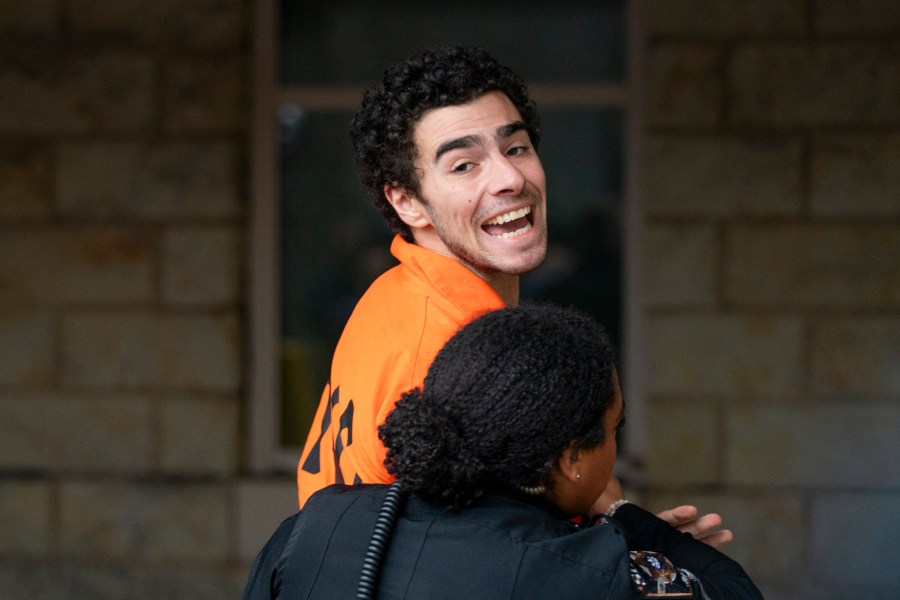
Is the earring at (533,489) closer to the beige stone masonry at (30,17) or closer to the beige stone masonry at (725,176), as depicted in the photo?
the beige stone masonry at (725,176)

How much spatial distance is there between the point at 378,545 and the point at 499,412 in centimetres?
26

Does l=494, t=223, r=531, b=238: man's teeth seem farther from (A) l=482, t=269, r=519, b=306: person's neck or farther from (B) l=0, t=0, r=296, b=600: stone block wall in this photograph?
(B) l=0, t=0, r=296, b=600: stone block wall

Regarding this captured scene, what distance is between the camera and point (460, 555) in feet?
5.46

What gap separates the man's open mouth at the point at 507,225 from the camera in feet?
6.92

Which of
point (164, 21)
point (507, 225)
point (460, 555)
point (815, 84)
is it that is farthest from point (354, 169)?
point (460, 555)

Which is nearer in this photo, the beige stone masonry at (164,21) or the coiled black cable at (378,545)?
the coiled black cable at (378,545)

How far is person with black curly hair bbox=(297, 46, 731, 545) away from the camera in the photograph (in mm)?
2053

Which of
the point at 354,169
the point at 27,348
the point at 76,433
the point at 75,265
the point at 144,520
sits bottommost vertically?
the point at 144,520

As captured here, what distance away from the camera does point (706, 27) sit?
464 centimetres

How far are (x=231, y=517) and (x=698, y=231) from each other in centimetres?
229

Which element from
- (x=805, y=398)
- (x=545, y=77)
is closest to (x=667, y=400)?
(x=805, y=398)

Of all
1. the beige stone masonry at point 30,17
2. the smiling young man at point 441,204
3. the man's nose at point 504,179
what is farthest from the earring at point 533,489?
the beige stone masonry at point 30,17

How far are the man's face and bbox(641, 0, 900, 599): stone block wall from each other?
8.80ft

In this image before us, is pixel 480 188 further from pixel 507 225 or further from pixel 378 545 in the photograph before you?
pixel 378 545
